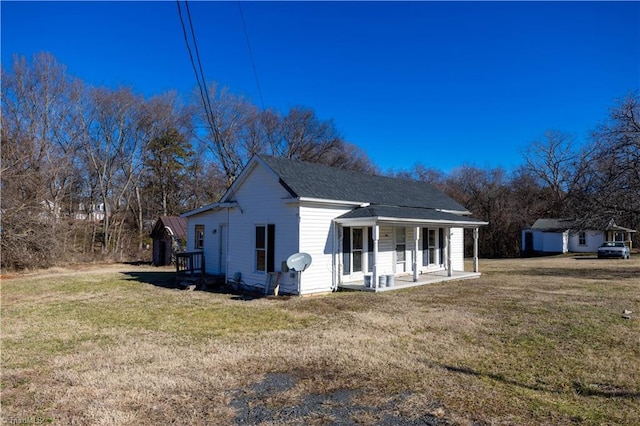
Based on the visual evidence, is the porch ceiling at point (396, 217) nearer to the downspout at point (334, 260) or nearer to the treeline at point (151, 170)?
the downspout at point (334, 260)

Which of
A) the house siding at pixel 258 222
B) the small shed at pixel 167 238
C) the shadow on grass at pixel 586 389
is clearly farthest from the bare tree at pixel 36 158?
the shadow on grass at pixel 586 389

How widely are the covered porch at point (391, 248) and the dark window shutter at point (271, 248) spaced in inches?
80.4

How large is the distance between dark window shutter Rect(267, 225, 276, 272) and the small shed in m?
12.2

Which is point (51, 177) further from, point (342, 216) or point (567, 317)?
point (567, 317)

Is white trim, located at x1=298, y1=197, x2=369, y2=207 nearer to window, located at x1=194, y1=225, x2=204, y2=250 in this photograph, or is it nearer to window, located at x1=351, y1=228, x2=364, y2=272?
window, located at x1=351, y1=228, x2=364, y2=272

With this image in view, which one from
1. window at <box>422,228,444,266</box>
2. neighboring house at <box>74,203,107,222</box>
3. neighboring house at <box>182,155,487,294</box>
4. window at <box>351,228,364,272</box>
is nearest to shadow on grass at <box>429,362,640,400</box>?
Answer: neighboring house at <box>182,155,487,294</box>

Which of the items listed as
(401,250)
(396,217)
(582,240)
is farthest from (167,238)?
(582,240)

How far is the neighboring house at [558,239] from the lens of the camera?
122ft

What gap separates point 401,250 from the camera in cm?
1584

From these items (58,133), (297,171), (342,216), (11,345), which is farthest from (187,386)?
(58,133)

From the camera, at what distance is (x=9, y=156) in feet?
69.6

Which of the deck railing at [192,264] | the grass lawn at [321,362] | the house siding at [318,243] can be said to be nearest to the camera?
the grass lawn at [321,362]

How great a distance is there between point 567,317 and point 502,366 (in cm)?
437

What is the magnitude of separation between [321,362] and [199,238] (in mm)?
12445
